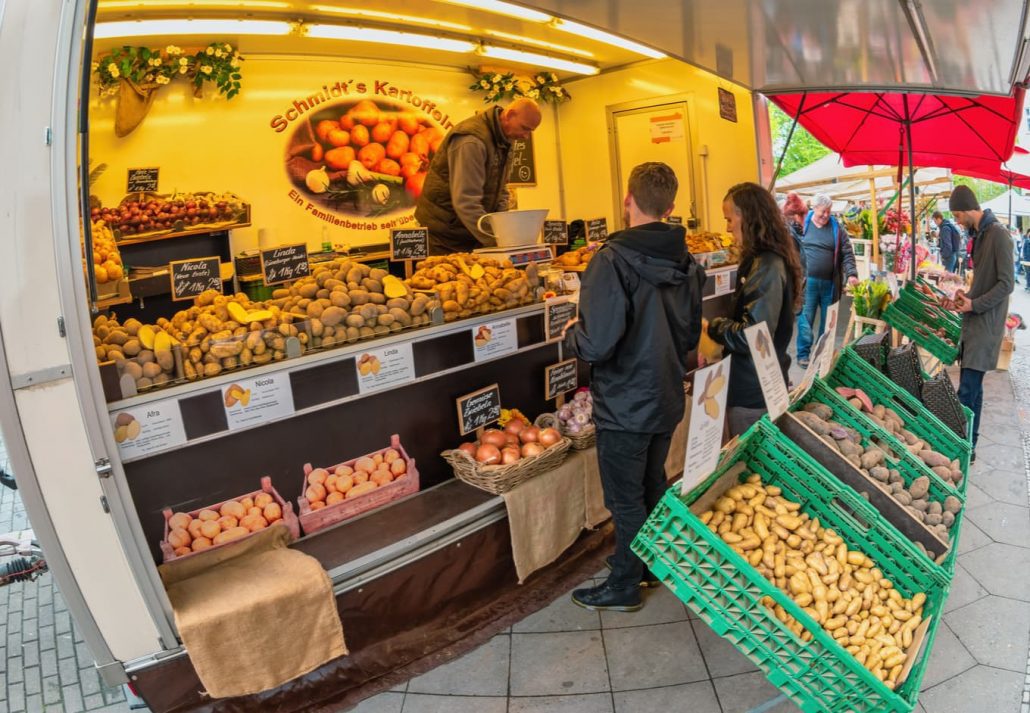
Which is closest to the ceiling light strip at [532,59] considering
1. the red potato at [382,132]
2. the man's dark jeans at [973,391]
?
the red potato at [382,132]

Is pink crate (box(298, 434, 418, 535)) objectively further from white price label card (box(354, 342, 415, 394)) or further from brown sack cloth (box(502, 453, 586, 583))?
brown sack cloth (box(502, 453, 586, 583))

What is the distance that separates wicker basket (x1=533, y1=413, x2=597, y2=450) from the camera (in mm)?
3699

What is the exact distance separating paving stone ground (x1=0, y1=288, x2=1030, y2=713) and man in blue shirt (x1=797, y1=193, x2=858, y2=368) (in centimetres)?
475

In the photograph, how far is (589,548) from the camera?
3793 mm

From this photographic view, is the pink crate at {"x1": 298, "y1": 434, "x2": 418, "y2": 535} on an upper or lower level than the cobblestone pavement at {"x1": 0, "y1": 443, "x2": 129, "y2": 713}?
upper

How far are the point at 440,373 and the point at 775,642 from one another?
201 cm

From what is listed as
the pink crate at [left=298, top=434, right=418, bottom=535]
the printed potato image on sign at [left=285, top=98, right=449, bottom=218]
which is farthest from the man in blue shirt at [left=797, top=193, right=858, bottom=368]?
the pink crate at [left=298, top=434, right=418, bottom=535]

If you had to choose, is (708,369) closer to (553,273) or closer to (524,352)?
(524,352)

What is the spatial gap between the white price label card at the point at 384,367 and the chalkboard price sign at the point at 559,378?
3.27 feet

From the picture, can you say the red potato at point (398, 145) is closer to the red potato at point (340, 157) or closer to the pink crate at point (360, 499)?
the red potato at point (340, 157)

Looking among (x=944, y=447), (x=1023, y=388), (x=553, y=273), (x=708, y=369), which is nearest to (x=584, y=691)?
(x=708, y=369)

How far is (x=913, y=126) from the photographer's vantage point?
22.7 feet

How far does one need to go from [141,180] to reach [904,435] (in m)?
6.11

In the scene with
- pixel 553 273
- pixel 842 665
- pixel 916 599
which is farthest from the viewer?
pixel 553 273
